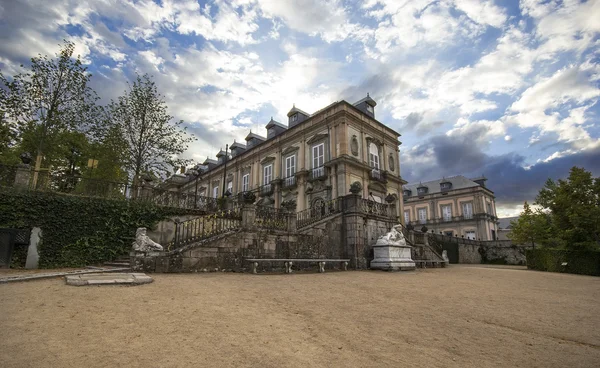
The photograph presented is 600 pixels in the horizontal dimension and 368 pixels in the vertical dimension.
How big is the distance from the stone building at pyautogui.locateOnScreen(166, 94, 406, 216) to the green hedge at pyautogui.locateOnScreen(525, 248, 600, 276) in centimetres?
944

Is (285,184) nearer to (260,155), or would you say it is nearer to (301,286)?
(260,155)

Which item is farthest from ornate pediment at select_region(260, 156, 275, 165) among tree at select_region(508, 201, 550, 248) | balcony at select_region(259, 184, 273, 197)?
tree at select_region(508, 201, 550, 248)

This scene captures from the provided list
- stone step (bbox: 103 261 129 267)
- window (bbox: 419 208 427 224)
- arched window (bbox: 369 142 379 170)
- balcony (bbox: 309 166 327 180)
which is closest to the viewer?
stone step (bbox: 103 261 129 267)

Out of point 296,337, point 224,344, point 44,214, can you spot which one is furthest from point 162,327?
point 44,214

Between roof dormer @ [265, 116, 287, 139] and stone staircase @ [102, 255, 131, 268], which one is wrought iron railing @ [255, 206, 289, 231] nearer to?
stone staircase @ [102, 255, 131, 268]

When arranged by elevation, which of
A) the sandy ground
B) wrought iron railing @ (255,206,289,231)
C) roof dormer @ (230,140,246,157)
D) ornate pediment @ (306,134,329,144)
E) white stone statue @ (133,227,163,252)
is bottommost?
the sandy ground

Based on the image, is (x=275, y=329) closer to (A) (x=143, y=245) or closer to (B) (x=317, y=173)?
(A) (x=143, y=245)

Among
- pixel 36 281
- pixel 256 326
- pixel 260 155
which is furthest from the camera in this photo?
pixel 260 155

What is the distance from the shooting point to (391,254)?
12.9m

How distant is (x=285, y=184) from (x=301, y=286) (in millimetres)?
17064

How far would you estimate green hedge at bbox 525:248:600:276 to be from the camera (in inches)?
650

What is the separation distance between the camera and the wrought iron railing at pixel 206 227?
403 inches

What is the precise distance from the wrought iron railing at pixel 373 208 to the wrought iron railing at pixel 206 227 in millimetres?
5802

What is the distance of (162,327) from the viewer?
389 centimetres
